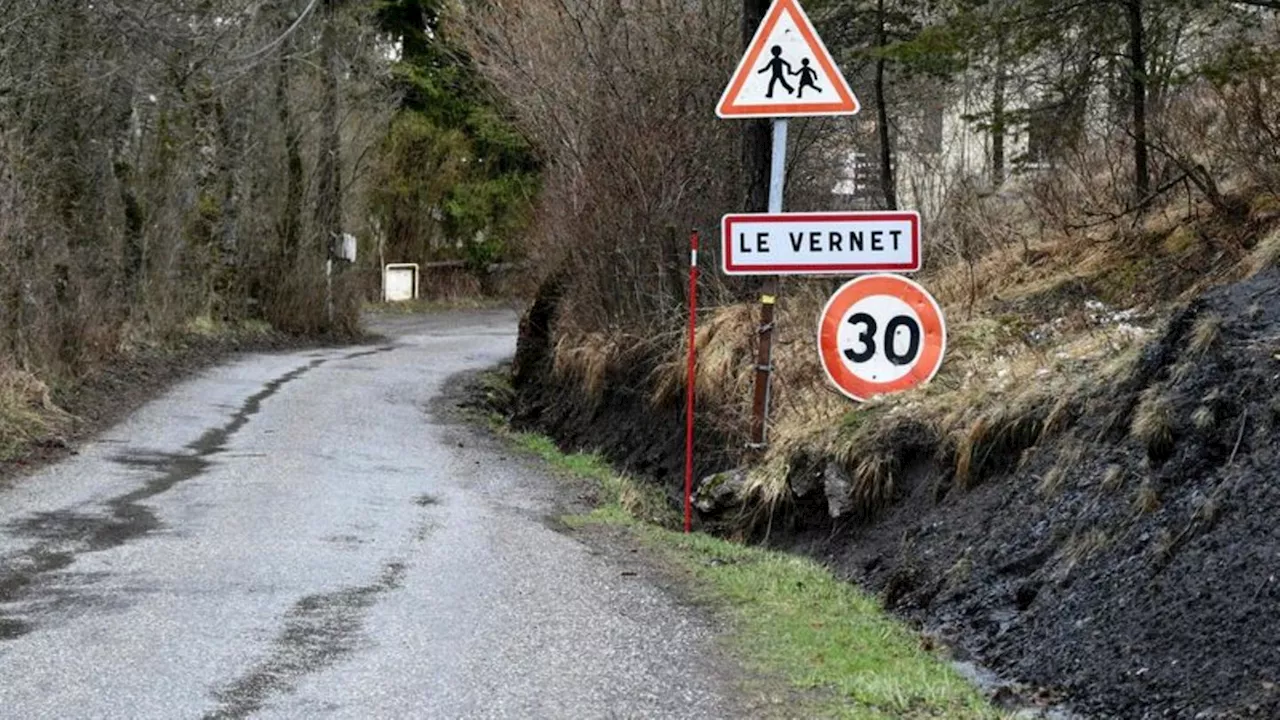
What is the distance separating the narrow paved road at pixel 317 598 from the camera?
6.21 meters

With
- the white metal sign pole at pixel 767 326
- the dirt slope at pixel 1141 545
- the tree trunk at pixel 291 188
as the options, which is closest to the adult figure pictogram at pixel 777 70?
the white metal sign pole at pixel 767 326

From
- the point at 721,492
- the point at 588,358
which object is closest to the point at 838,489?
the point at 721,492

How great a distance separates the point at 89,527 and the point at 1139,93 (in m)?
8.82

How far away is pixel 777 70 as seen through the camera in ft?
32.9

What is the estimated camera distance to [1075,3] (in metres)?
13.6

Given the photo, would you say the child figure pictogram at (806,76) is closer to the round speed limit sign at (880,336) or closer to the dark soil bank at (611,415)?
the round speed limit sign at (880,336)

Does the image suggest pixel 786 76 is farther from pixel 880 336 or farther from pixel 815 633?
pixel 815 633

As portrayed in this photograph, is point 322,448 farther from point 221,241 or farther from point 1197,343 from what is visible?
point 221,241

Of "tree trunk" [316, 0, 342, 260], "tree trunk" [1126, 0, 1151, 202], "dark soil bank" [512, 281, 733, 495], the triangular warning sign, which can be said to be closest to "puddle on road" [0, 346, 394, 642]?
"dark soil bank" [512, 281, 733, 495]

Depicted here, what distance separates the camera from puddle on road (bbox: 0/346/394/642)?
8.38 m

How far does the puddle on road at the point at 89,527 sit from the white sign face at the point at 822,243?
4244 mm

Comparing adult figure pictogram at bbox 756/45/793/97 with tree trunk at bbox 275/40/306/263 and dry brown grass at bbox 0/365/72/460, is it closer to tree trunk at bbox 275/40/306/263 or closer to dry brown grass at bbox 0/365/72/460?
dry brown grass at bbox 0/365/72/460

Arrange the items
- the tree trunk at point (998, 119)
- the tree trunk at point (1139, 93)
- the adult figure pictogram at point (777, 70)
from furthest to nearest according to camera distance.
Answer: the tree trunk at point (998, 119)
the tree trunk at point (1139, 93)
the adult figure pictogram at point (777, 70)

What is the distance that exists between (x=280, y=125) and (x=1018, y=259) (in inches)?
846
